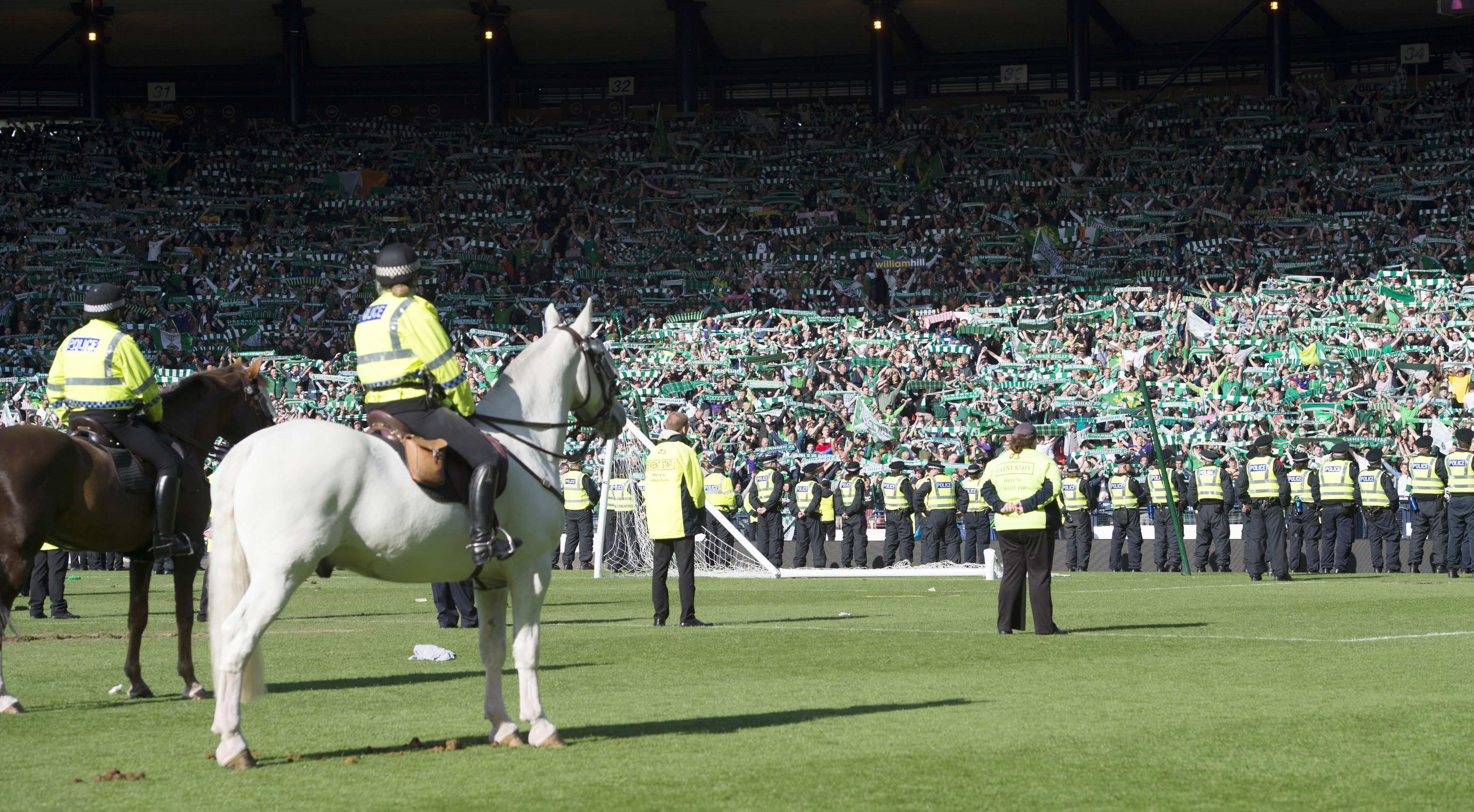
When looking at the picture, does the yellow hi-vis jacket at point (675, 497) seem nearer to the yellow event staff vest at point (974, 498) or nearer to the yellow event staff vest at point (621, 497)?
the yellow event staff vest at point (621, 497)

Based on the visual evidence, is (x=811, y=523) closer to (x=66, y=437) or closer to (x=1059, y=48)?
(x=66, y=437)

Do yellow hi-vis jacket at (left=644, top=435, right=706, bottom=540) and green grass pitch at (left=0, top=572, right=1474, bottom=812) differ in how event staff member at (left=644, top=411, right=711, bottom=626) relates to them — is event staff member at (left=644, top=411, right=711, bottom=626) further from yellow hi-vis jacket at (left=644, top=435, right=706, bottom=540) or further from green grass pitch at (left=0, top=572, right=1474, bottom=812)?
green grass pitch at (left=0, top=572, right=1474, bottom=812)

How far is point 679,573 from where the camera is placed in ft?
53.1

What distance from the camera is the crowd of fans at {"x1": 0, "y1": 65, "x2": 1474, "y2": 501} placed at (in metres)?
34.2

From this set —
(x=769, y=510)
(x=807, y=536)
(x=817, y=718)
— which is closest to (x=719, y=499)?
(x=769, y=510)

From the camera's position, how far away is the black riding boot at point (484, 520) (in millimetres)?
7578

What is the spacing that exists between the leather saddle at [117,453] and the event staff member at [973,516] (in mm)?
19959

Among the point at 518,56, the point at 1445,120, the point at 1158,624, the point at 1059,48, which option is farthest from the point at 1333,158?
the point at 1158,624

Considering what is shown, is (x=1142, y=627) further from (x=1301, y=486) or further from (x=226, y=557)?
(x=1301, y=486)

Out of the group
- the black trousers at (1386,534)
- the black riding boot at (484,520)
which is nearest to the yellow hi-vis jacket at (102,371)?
the black riding boot at (484,520)

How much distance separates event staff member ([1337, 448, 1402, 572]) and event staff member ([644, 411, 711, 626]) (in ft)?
45.7

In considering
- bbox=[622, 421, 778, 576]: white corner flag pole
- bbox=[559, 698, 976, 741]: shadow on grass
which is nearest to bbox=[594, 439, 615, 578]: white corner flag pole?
bbox=[622, 421, 778, 576]: white corner flag pole

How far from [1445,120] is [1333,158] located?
3.27 meters

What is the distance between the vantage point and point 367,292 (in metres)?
42.5
